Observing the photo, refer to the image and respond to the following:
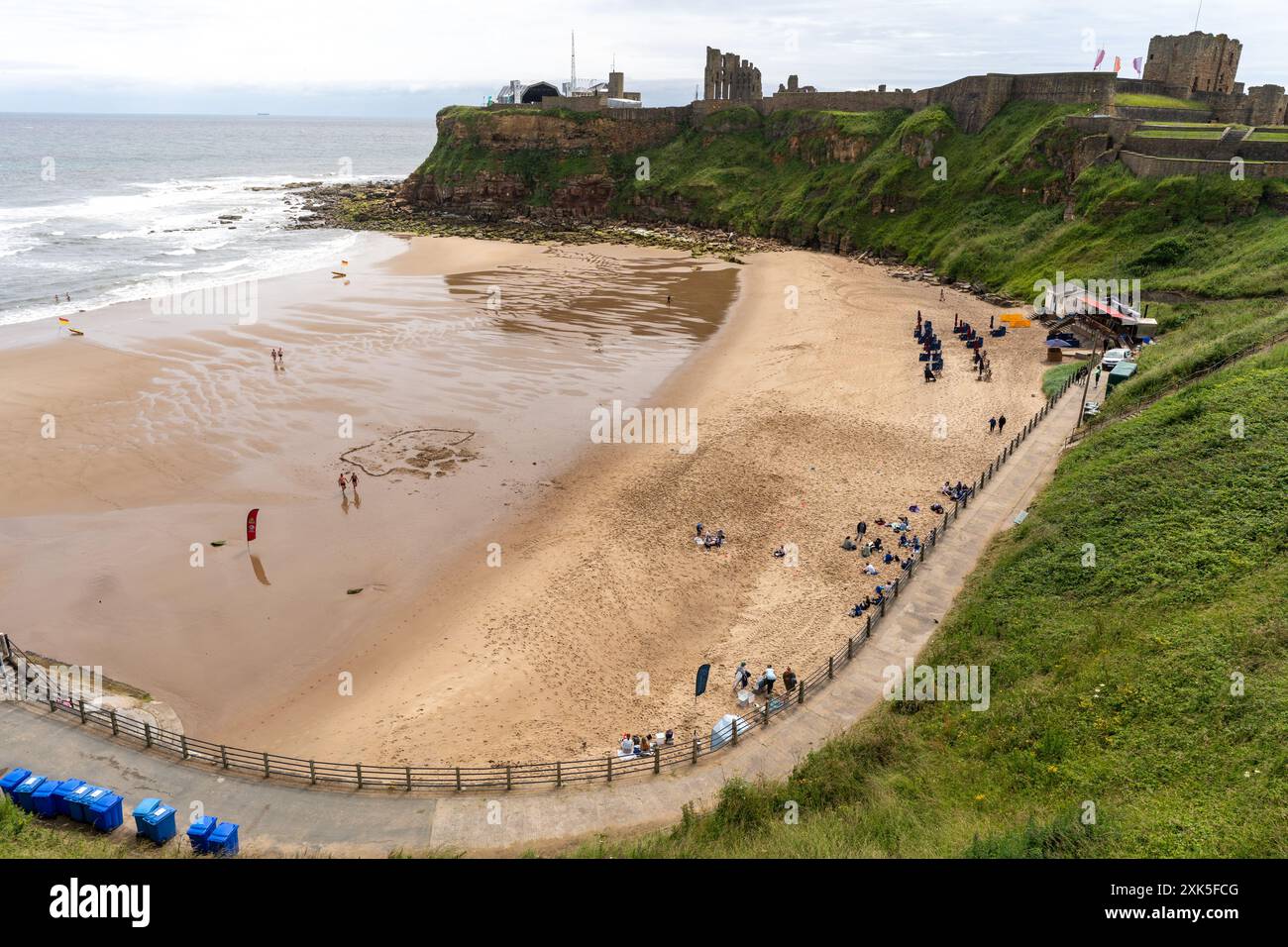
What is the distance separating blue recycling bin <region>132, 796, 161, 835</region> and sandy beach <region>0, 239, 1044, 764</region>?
338 cm

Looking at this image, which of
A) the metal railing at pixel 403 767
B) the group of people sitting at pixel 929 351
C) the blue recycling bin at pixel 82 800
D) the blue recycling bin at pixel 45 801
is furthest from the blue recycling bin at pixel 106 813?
the group of people sitting at pixel 929 351

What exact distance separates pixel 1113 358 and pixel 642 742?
92.5ft

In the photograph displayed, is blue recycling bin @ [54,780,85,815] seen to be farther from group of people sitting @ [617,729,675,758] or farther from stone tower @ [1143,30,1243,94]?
stone tower @ [1143,30,1243,94]

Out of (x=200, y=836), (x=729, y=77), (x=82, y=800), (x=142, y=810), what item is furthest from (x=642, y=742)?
(x=729, y=77)

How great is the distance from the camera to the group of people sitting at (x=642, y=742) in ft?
48.5

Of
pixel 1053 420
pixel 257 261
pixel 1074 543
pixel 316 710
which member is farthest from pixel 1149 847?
pixel 257 261

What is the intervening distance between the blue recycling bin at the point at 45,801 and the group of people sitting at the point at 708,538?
51.9 feet

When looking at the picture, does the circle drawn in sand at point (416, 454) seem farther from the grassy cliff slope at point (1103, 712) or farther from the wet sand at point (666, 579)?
the grassy cliff slope at point (1103, 712)

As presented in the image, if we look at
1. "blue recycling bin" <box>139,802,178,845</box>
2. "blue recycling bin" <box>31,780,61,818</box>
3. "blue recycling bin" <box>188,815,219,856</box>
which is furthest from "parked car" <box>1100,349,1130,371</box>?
"blue recycling bin" <box>31,780,61,818</box>

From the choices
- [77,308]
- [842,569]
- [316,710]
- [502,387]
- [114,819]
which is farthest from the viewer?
[77,308]

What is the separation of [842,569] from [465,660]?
10470mm

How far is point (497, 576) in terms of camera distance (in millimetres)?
21609

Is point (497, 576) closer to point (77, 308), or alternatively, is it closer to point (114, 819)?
point (114, 819)

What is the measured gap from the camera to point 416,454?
28.6m
